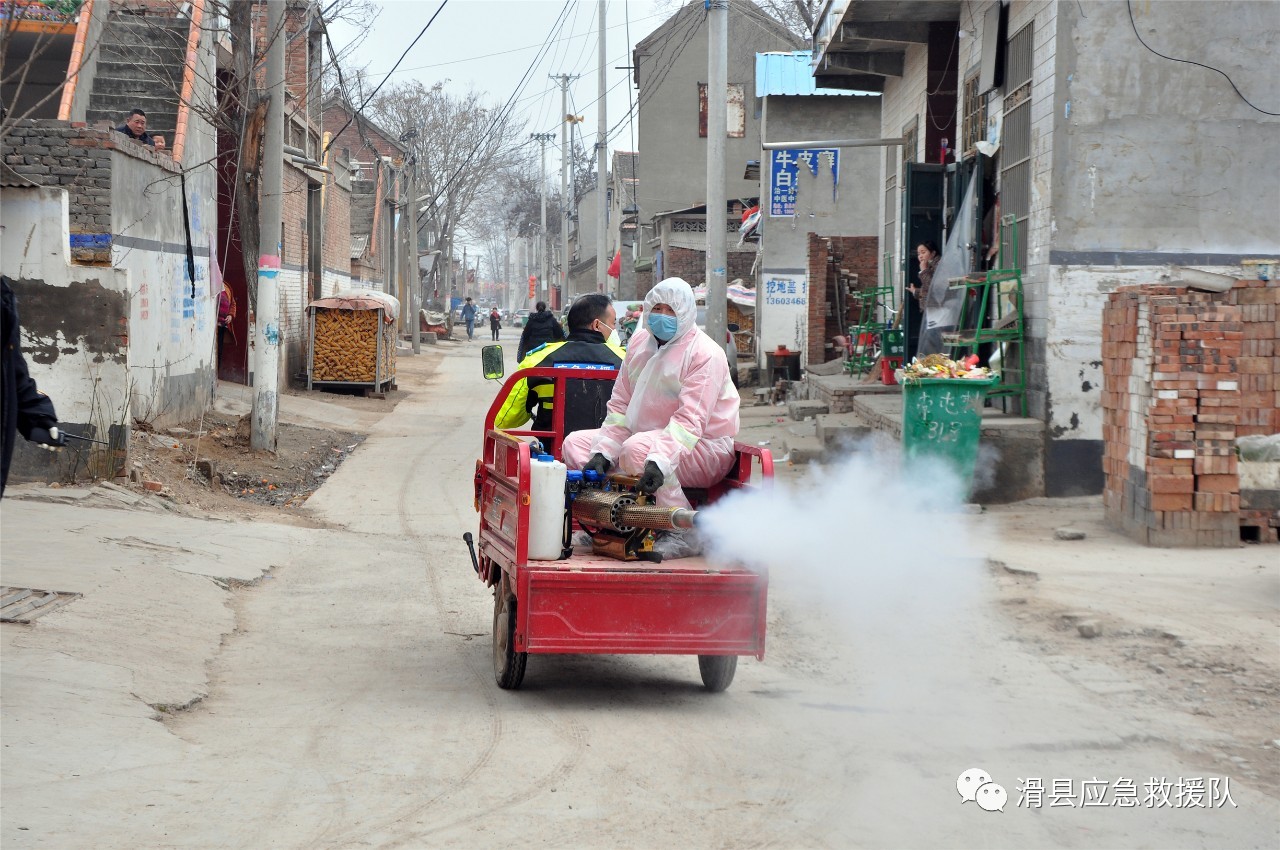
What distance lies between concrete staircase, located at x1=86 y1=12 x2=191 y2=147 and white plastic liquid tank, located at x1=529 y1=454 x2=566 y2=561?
13621mm

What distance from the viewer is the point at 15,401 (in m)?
5.34

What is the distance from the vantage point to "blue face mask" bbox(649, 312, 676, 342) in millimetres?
6023

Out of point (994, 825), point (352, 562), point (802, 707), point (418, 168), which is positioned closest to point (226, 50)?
point (352, 562)

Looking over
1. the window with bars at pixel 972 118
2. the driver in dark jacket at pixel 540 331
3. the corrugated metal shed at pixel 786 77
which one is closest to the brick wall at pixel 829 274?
the corrugated metal shed at pixel 786 77

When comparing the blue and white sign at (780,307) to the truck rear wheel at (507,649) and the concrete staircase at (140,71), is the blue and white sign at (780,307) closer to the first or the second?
the concrete staircase at (140,71)

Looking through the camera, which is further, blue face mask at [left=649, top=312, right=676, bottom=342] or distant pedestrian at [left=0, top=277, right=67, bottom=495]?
blue face mask at [left=649, top=312, right=676, bottom=342]

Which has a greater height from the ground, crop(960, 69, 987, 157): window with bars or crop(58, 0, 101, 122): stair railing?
crop(58, 0, 101, 122): stair railing

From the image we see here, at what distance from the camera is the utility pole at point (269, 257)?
14781mm

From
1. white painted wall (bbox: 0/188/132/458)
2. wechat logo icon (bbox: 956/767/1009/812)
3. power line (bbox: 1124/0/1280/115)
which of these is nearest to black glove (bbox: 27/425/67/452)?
wechat logo icon (bbox: 956/767/1009/812)

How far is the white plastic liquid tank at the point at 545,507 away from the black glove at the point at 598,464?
0.22m

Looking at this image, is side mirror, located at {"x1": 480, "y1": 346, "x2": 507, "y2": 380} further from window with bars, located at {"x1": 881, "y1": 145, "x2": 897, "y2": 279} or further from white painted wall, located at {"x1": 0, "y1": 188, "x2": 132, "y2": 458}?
window with bars, located at {"x1": 881, "y1": 145, "x2": 897, "y2": 279}

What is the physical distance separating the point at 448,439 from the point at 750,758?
1443cm

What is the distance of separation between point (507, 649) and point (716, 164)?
45.6 ft

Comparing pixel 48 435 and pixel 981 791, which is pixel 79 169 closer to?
pixel 48 435
